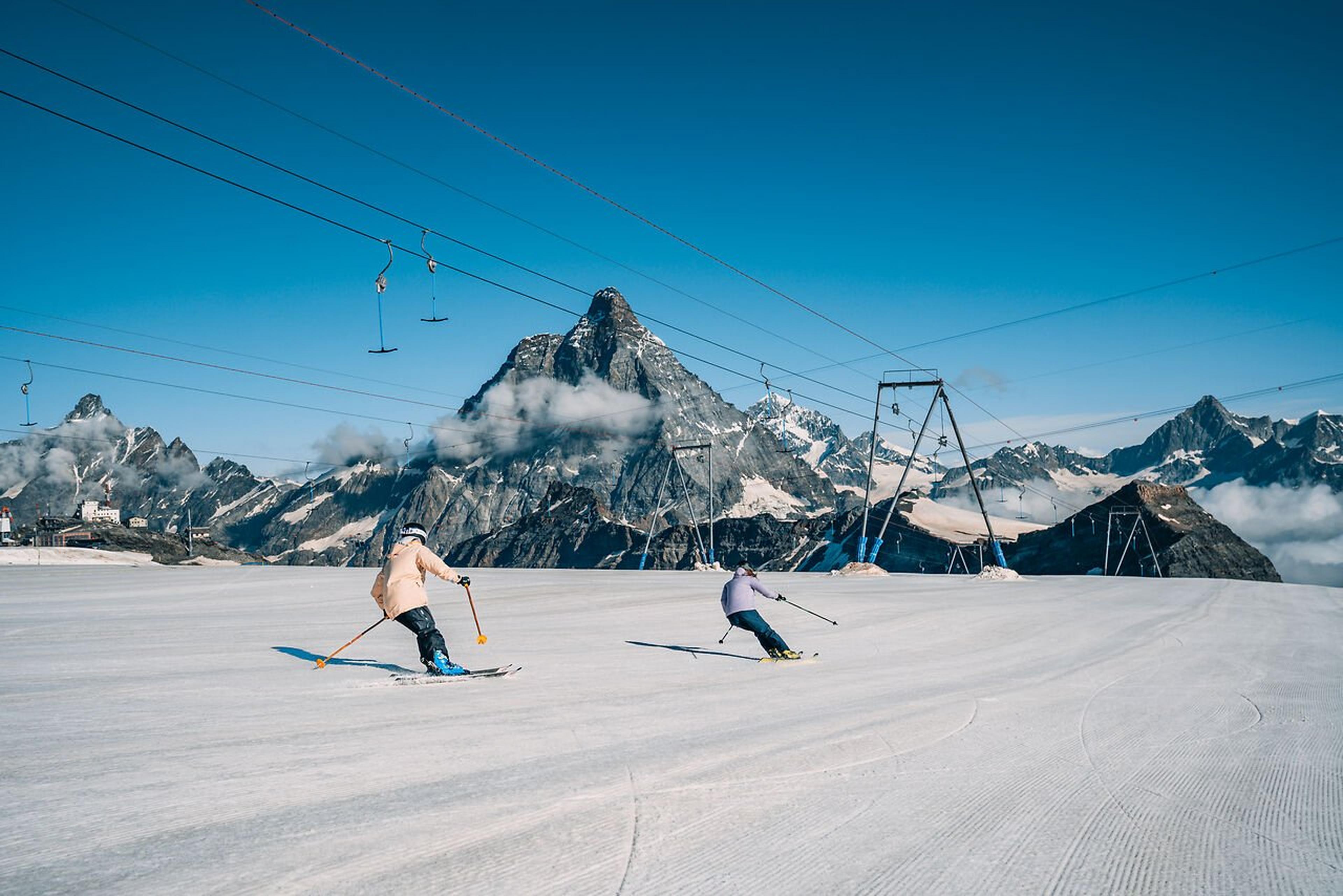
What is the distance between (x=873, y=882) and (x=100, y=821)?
15.6 feet

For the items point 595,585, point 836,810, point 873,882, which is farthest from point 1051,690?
point 595,585

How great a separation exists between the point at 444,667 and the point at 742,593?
5399 millimetres

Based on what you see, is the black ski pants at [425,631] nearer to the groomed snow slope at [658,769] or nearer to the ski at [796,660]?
the groomed snow slope at [658,769]

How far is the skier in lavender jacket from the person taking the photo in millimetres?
15367

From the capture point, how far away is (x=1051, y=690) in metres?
12.8

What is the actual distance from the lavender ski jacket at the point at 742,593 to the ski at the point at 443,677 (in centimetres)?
408

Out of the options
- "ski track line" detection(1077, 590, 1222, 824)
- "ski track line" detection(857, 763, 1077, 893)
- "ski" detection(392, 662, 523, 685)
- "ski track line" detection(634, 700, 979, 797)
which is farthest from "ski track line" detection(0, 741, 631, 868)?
"ski" detection(392, 662, 523, 685)

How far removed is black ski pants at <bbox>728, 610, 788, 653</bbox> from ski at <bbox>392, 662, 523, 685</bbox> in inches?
163

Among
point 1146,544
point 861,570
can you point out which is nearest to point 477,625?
point 861,570

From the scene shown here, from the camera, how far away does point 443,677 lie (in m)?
12.2

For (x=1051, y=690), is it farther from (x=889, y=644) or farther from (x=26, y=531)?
(x=26, y=531)

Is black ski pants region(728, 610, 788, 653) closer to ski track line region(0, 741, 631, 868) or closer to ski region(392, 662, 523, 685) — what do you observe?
ski region(392, 662, 523, 685)

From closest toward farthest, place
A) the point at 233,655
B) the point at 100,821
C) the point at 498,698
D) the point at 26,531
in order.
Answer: the point at 100,821 < the point at 498,698 < the point at 233,655 < the point at 26,531

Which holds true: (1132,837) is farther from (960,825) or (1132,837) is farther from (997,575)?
(997,575)
